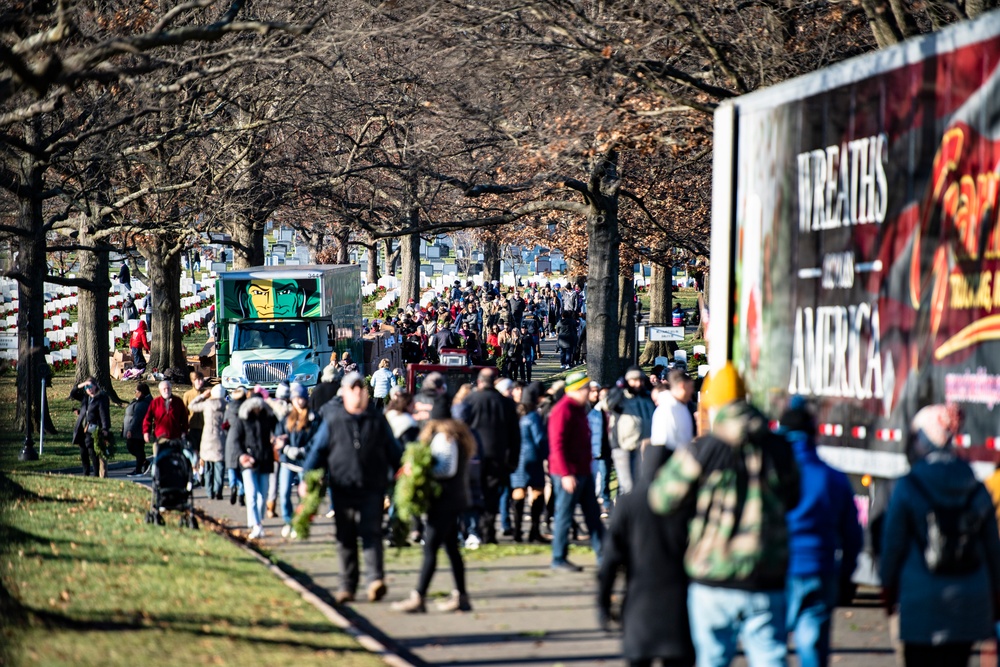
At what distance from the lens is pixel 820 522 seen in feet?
23.5

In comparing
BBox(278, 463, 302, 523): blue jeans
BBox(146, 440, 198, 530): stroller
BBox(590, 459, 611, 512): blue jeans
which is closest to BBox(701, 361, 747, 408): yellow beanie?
BBox(146, 440, 198, 530): stroller

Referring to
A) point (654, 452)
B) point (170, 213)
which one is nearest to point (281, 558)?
point (654, 452)

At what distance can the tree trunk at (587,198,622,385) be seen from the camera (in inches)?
949

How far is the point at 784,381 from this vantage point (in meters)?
9.68

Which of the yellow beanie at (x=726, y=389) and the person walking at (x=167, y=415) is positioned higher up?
the yellow beanie at (x=726, y=389)

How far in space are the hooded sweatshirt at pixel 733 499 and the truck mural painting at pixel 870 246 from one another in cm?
170

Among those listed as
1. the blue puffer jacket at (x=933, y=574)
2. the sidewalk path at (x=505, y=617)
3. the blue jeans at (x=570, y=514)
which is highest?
the blue puffer jacket at (x=933, y=574)

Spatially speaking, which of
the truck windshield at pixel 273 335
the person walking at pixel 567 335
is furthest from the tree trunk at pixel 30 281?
the person walking at pixel 567 335

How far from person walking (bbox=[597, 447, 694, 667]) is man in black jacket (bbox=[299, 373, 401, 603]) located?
4631 mm

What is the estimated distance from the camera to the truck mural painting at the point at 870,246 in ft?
24.3

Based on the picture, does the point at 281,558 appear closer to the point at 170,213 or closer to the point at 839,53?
the point at 839,53

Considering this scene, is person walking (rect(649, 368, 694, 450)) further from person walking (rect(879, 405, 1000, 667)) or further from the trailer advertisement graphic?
person walking (rect(879, 405, 1000, 667))

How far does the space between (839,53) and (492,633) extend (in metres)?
11.7

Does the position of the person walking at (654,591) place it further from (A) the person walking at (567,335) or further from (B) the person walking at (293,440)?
(A) the person walking at (567,335)
